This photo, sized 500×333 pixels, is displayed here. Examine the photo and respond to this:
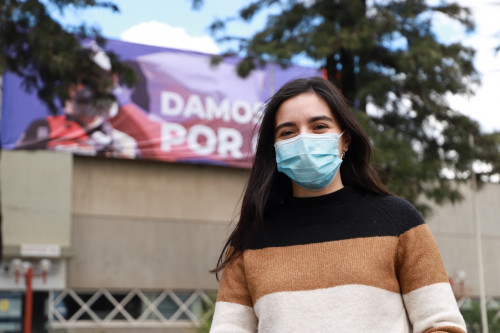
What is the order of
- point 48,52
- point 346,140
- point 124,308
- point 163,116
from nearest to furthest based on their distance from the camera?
point 346,140 → point 48,52 → point 163,116 → point 124,308

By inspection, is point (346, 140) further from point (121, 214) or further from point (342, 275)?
point (121, 214)

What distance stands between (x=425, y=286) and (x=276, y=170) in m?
0.64

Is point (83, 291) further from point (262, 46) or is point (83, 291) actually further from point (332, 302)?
point (332, 302)

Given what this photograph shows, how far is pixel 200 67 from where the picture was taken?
82.5ft

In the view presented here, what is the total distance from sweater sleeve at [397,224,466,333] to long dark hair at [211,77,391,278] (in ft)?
0.80

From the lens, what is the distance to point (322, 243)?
2.28 metres

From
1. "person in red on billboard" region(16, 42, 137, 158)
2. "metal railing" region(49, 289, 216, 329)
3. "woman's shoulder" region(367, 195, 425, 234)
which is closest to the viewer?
"woman's shoulder" region(367, 195, 425, 234)

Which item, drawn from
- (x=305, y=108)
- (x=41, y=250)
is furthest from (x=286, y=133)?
(x=41, y=250)

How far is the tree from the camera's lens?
15.1 m

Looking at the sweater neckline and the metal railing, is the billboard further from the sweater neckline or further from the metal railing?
the sweater neckline

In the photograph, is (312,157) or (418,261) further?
(312,157)

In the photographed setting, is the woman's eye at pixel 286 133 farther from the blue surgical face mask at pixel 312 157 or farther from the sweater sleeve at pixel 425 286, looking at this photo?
the sweater sleeve at pixel 425 286

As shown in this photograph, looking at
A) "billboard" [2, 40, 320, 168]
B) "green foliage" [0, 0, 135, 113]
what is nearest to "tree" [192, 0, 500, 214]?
"green foliage" [0, 0, 135, 113]

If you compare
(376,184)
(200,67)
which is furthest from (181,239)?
(376,184)
